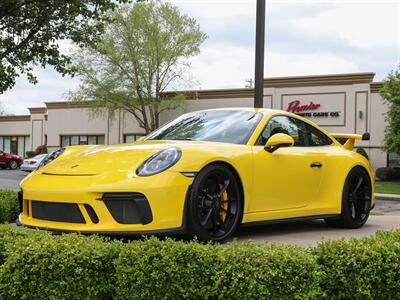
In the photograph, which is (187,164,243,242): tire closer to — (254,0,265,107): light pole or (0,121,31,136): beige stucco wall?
(254,0,265,107): light pole

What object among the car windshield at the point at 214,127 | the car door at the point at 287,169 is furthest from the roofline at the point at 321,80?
the car windshield at the point at 214,127

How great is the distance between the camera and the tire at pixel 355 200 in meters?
5.97

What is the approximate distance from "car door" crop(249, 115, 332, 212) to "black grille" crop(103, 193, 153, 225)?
1.16 m

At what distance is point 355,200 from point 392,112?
2191cm

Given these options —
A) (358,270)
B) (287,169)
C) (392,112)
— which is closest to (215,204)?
(287,169)

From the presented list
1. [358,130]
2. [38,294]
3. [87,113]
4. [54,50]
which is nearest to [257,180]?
[38,294]

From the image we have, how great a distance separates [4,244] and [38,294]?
1.98 feet

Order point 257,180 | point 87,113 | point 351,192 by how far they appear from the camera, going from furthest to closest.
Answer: point 87,113, point 351,192, point 257,180

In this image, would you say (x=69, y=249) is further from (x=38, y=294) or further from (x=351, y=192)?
(x=351, y=192)

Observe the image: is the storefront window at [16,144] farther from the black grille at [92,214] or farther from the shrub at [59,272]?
the shrub at [59,272]

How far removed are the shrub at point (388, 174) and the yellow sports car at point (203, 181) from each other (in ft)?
74.9

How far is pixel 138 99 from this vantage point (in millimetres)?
33344

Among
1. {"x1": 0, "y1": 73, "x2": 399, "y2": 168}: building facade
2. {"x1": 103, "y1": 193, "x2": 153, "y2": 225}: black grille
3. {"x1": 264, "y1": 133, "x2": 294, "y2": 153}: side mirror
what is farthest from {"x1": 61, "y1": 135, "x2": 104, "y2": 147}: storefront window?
{"x1": 103, "y1": 193, "x2": 153, "y2": 225}: black grille

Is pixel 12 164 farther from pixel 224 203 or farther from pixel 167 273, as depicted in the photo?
pixel 167 273
